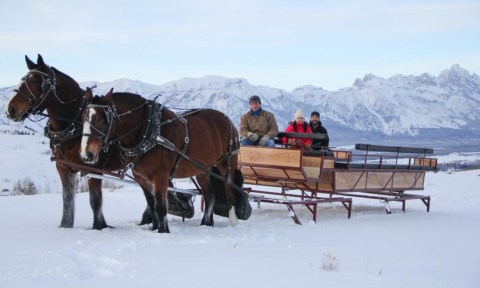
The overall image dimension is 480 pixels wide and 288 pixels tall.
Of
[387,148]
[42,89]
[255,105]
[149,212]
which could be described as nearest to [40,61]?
[42,89]

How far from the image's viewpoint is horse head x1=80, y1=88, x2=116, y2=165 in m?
6.64

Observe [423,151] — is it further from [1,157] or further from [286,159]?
[1,157]

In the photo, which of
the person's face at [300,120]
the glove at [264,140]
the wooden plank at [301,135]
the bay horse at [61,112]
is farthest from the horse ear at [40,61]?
the person's face at [300,120]

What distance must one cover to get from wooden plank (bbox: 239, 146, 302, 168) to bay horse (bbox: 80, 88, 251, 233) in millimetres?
1030

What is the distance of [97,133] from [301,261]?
2.92 metres

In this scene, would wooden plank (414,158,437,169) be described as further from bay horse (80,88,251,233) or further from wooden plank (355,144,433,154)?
bay horse (80,88,251,233)

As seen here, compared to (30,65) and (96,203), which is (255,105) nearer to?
(96,203)

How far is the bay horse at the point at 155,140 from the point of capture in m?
6.89

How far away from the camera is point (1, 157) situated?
32.7 meters

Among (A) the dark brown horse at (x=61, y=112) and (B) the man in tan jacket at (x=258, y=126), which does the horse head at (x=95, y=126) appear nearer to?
(A) the dark brown horse at (x=61, y=112)

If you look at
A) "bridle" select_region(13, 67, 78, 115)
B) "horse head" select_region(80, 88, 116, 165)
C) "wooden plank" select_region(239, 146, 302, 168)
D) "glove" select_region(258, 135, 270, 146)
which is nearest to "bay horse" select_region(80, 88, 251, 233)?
"horse head" select_region(80, 88, 116, 165)

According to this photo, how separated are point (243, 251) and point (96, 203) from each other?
261 cm

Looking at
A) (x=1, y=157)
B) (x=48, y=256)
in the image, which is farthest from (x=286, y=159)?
(x=1, y=157)

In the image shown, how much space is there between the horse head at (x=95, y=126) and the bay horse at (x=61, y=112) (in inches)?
25.1
